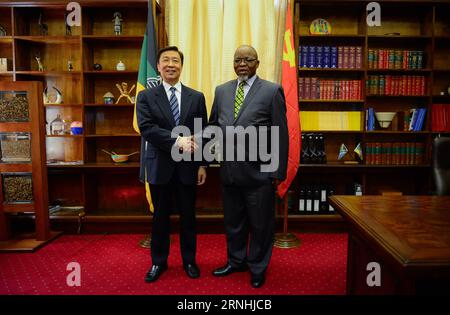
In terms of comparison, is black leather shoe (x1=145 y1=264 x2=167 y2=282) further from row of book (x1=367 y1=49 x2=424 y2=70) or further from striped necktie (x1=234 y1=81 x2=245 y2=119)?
row of book (x1=367 y1=49 x2=424 y2=70)

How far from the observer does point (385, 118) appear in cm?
362

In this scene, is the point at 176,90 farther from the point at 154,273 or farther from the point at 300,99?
the point at 300,99

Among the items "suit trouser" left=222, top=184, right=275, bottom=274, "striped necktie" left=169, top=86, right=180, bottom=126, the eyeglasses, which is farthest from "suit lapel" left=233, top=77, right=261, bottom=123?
"suit trouser" left=222, top=184, right=275, bottom=274

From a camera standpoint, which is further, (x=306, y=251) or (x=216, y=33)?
(x=216, y=33)

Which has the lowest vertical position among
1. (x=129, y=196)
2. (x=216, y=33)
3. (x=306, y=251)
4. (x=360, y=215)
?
(x=306, y=251)

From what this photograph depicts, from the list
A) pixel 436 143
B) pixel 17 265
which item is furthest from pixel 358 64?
pixel 17 265

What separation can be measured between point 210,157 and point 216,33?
1.59 meters

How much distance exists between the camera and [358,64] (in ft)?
11.7

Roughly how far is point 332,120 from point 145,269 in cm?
237

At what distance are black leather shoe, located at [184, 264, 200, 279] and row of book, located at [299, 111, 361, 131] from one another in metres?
1.92

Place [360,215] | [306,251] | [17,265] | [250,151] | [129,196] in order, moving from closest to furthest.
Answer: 1. [360,215]
2. [250,151]
3. [17,265]
4. [306,251]
5. [129,196]

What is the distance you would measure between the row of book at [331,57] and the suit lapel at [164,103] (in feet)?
5.71
